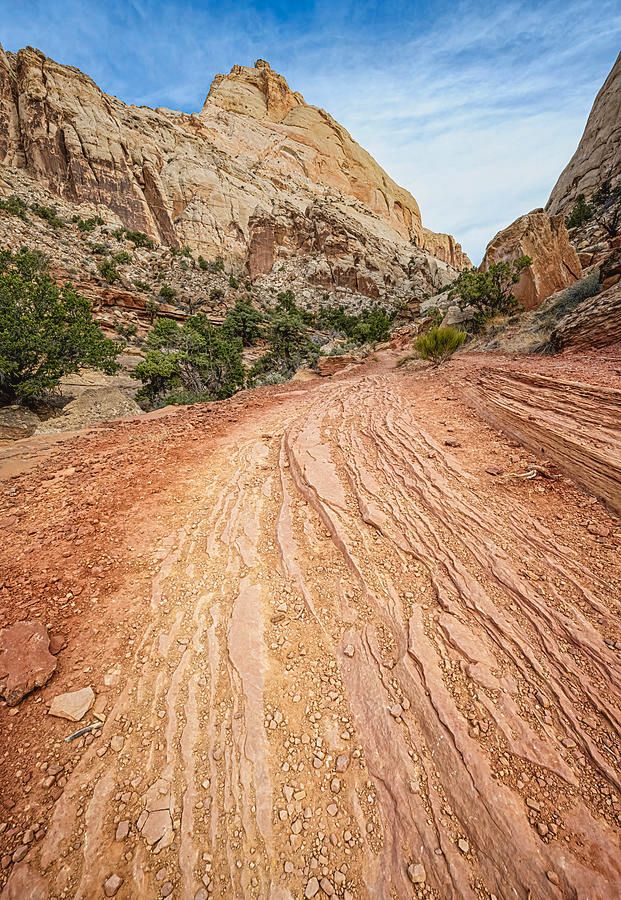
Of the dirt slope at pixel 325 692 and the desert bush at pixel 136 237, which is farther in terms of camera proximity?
the desert bush at pixel 136 237

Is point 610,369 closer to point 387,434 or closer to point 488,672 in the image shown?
point 387,434

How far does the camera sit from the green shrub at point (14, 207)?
114 ft

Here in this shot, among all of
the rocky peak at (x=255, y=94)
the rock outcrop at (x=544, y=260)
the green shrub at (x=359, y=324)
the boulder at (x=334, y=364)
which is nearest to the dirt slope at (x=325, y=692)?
the boulder at (x=334, y=364)

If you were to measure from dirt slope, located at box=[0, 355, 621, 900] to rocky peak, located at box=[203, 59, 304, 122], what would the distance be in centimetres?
11056

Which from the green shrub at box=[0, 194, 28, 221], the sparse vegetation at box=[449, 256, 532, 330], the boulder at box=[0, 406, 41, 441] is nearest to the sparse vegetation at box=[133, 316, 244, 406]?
the boulder at box=[0, 406, 41, 441]

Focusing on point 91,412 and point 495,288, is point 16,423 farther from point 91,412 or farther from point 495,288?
point 495,288

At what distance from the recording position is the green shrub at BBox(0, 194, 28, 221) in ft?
114

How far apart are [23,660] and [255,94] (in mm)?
124804

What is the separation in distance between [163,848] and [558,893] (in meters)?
1.58

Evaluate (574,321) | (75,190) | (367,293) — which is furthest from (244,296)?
Answer: (574,321)

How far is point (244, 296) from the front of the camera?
4556cm

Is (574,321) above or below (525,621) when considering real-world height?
above

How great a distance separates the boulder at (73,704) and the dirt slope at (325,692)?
0.16ft

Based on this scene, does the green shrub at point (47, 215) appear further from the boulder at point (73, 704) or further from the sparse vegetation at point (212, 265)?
the boulder at point (73, 704)
